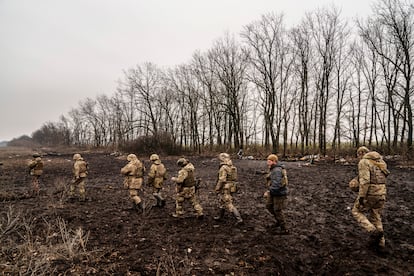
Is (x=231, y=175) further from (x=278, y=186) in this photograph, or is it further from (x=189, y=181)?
(x=278, y=186)

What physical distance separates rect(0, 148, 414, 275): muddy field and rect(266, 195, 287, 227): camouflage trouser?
16.4 inches

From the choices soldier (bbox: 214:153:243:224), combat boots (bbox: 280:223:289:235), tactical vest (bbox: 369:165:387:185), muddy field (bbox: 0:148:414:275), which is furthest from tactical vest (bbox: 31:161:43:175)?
tactical vest (bbox: 369:165:387:185)

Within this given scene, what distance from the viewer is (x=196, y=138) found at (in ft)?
138

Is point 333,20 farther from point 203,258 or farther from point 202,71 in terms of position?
point 203,258

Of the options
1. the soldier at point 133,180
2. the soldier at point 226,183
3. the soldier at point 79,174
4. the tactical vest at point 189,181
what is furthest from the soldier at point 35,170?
the soldier at point 226,183

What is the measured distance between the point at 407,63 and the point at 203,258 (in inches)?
979

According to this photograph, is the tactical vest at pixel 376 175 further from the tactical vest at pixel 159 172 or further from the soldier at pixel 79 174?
the soldier at pixel 79 174

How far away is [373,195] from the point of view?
6160 mm

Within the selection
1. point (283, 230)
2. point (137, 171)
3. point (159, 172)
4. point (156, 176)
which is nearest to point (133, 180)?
point (137, 171)

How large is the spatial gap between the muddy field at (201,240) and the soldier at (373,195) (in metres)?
0.42

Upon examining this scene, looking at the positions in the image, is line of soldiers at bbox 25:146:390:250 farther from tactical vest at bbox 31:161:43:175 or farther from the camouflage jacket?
tactical vest at bbox 31:161:43:175

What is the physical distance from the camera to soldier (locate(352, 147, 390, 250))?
612cm

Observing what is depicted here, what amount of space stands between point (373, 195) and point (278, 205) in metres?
2.12

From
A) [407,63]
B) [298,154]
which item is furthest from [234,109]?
[407,63]
